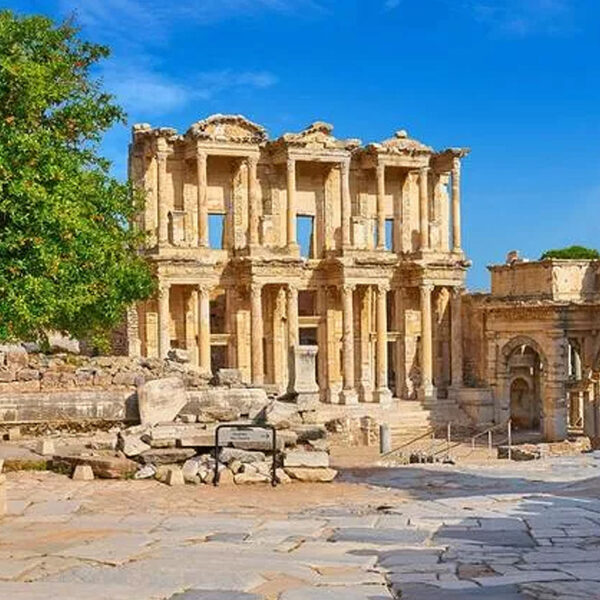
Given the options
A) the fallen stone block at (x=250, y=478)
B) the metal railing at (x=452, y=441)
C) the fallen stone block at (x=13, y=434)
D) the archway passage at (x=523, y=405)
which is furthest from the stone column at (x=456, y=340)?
the fallen stone block at (x=250, y=478)

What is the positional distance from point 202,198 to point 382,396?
10651 mm

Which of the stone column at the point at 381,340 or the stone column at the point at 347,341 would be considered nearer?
the stone column at the point at 347,341

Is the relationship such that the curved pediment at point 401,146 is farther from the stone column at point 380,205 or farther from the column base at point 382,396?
the column base at point 382,396

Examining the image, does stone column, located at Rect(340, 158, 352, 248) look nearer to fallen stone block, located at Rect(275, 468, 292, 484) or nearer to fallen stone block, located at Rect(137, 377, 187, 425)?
fallen stone block, located at Rect(137, 377, 187, 425)

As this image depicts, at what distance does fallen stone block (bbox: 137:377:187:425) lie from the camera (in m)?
17.5

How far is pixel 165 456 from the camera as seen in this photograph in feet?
46.0

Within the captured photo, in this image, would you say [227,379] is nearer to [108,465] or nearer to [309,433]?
[309,433]

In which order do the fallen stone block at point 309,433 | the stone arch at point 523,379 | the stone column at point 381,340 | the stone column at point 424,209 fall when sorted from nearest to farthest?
the fallen stone block at point 309,433, the stone arch at point 523,379, the stone column at point 381,340, the stone column at point 424,209

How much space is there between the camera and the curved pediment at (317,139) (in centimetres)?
3850

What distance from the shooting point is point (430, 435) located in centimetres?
3681

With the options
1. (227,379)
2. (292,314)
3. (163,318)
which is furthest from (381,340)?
(227,379)

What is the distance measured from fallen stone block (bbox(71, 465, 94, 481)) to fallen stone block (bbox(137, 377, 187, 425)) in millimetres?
3623

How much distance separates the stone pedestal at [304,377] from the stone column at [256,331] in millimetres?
16284

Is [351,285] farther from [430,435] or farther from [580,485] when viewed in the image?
[580,485]
